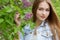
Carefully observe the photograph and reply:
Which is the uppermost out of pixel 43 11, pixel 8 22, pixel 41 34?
pixel 43 11

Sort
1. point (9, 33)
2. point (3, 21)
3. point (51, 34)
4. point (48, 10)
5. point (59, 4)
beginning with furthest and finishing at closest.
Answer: point (59, 4) < point (51, 34) < point (48, 10) < point (9, 33) < point (3, 21)

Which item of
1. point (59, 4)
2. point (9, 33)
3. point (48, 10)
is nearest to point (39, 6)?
point (48, 10)

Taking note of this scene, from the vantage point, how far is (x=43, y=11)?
6.44 ft

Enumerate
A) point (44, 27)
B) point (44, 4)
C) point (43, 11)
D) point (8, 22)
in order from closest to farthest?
1. point (8, 22)
2. point (43, 11)
3. point (44, 4)
4. point (44, 27)

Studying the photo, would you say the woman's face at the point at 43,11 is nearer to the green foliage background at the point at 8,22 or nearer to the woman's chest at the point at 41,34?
the woman's chest at the point at 41,34

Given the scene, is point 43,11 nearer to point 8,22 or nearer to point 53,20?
point 53,20

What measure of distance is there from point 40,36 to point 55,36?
0.46 feet

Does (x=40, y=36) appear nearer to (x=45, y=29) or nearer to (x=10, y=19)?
(x=45, y=29)

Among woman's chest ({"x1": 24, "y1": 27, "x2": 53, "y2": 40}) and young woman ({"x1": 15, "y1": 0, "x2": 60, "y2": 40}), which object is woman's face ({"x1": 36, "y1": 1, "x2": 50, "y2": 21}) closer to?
young woman ({"x1": 15, "y1": 0, "x2": 60, "y2": 40})

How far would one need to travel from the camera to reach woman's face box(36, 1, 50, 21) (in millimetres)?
1949

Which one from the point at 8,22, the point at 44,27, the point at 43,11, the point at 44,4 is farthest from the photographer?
the point at 44,27

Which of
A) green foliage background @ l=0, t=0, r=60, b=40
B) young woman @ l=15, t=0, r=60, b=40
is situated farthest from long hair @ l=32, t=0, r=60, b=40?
green foliage background @ l=0, t=0, r=60, b=40

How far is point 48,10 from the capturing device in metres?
2.02

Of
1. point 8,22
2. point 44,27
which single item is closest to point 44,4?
point 44,27
